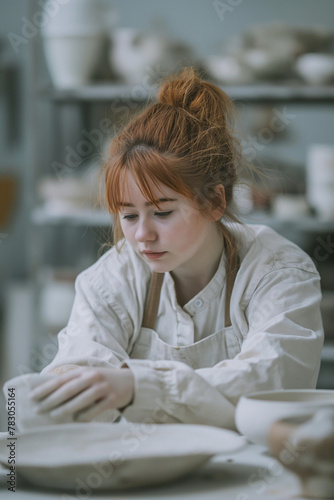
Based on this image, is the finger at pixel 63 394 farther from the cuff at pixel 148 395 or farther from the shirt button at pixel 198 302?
the shirt button at pixel 198 302

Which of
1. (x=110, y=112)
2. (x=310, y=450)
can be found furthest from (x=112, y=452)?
(x=110, y=112)

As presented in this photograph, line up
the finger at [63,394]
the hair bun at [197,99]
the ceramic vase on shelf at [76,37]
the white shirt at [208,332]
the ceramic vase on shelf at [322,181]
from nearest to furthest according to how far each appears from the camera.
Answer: the finger at [63,394] → the white shirt at [208,332] → the hair bun at [197,99] → the ceramic vase on shelf at [322,181] → the ceramic vase on shelf at [76,37]

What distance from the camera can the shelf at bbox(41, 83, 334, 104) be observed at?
2.37 meters

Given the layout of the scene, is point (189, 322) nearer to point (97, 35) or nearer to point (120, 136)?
point (120, 136)

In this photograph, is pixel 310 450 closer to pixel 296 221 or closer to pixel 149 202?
pixel 149 202

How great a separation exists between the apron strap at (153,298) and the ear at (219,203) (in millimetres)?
132

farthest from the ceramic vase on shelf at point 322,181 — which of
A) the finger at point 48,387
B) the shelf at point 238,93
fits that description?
the finger at point 48,387

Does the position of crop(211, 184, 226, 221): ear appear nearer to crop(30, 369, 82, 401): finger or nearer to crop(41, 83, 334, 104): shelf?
crop(30, 369, 82, 401): finger

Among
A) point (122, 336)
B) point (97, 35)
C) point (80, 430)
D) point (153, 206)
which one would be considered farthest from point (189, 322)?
point (97, 35)

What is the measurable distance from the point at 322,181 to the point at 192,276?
1232mm

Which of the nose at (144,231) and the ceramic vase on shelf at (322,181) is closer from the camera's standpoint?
the nose at (144,231)

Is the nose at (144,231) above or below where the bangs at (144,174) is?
below

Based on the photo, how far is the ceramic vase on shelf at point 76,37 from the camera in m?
2.48

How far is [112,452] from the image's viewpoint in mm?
629
